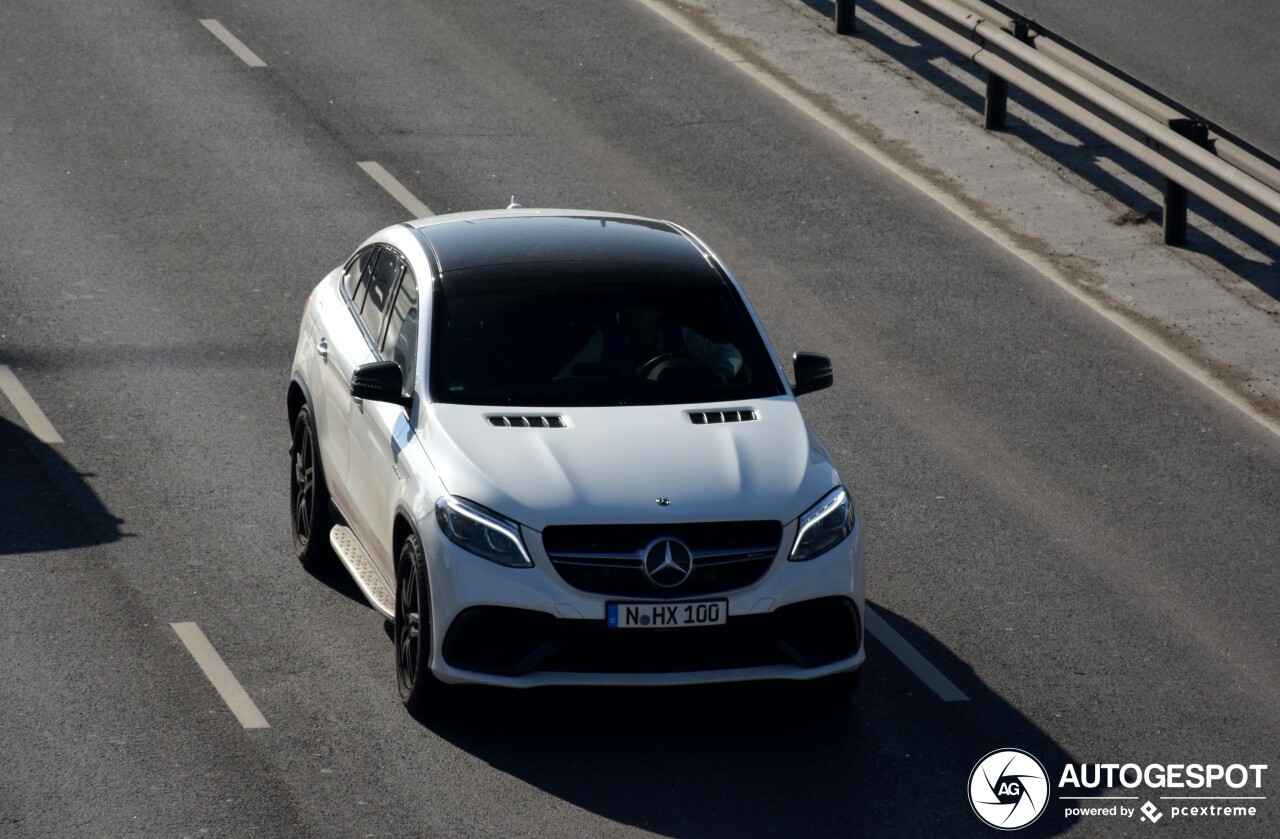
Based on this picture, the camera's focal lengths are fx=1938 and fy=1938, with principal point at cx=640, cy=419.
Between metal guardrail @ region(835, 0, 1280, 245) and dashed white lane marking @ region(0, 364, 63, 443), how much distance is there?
27.8ft

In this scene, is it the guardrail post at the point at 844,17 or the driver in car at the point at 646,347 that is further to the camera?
the guardrail post at the point at 844,17

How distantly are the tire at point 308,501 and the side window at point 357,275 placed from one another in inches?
24.2

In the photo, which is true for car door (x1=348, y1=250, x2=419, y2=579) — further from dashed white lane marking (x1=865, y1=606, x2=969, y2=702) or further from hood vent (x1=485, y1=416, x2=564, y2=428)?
dashed white lane marking (x1=865, y1=606, x2=969, y2=702)

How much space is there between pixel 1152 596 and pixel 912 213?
6.42 metres

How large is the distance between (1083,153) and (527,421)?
399 inches

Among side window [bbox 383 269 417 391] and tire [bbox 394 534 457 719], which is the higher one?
side window [bbox 383 269 417 391]

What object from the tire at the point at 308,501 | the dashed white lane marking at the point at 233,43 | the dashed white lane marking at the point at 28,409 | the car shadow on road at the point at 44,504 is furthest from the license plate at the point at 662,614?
the dashed white lane marking at the point at 233,43

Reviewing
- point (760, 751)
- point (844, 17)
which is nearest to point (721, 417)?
point (760, 751)

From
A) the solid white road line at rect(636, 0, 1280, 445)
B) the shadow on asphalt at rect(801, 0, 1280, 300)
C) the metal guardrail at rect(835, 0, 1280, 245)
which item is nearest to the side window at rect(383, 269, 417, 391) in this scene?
the solid white road line at rect(636, 0, 1280, 445)

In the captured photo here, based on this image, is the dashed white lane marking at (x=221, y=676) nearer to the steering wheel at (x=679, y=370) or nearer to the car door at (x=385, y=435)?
the car door at (x=385, y=435)

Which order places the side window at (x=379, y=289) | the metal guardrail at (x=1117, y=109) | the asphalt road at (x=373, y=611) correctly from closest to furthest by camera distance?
the asphalt road at (x=373, y=611)
the side window at (x=379, y=289)
the metal guardrail at (x=1117, y=109)

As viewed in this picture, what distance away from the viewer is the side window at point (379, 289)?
9258mm

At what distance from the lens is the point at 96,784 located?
7.40m

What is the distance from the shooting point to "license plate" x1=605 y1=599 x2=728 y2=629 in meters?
7.51
